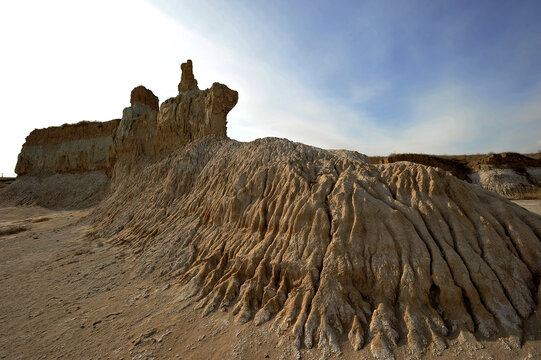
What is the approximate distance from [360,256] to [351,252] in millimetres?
196

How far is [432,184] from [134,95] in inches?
967

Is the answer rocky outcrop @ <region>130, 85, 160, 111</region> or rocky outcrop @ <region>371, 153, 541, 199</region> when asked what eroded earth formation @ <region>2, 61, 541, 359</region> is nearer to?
rocky outcrop @ <region>371, 153, 541, 199</region>

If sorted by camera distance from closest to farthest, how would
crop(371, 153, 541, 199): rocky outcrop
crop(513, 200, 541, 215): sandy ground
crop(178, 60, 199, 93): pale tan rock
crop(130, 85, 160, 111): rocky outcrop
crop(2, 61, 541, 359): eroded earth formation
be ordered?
crop(2, 61, 541, 359): eroded earth formation, crop(513, 200, 541, 215): sandy ground, crop(178, 60, 199, 93): pale tan rock, crop(371, 153, 541, 199): rocky outcrop, crop(130, 85, 160, 111): rocky outcrop

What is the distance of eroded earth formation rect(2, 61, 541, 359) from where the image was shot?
4574 mm

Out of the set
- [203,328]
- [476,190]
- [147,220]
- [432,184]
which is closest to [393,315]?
[432,184]

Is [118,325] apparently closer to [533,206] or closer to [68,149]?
[533,206]

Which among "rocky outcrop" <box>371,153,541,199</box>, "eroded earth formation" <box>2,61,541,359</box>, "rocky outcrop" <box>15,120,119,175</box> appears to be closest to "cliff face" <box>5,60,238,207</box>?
"rocky outcrop" <box>15,120,119,175</box>

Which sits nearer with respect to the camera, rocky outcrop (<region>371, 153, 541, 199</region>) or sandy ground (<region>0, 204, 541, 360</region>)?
sandy ground (<region>0, 204, 541, 360</region>)

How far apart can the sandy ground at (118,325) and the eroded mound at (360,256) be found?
0.85 ft

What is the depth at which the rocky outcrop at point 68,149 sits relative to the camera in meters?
30.9

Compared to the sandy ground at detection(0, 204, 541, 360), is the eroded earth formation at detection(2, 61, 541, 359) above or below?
above

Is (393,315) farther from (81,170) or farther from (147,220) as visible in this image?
(81,170)

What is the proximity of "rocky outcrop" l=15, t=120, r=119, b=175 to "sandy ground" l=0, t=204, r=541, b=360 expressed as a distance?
2492 centimetres

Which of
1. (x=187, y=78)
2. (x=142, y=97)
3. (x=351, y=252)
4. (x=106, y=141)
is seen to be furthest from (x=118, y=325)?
(x=106, y=141)
